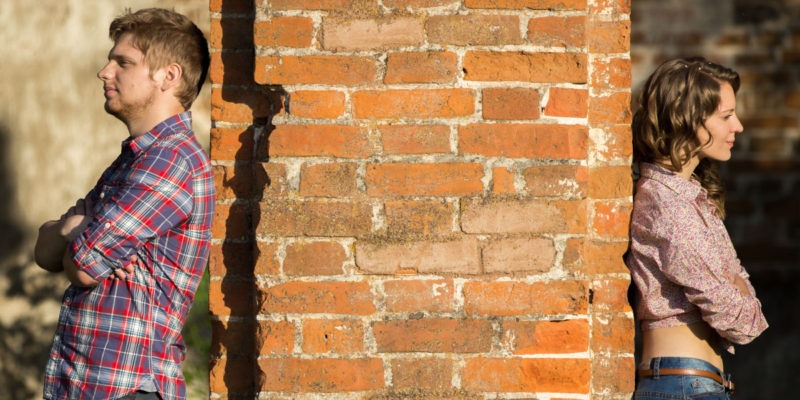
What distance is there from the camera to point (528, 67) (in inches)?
103

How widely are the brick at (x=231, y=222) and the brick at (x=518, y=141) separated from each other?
65cm

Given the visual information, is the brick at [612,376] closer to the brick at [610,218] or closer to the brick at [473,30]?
the brick at [610,218]

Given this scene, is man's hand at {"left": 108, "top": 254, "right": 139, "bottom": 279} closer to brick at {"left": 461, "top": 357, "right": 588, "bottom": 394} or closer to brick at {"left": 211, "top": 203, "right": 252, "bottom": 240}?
brick at {"left": 211, "top": 203, "right": 252, "bottom": 240}

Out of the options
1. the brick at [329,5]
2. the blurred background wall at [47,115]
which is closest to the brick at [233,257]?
the brick at [329,5]

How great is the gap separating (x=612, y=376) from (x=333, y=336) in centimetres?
82

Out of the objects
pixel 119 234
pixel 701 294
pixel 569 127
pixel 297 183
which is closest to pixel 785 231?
pixel 701 294

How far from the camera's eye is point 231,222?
9.18ft

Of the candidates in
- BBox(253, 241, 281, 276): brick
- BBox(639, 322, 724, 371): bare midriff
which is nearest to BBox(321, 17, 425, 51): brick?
BBox(253, 241, 281, 276): brick

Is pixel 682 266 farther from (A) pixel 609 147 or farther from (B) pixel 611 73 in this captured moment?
(B) pixel 611 73

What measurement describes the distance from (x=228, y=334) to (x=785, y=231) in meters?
3.56

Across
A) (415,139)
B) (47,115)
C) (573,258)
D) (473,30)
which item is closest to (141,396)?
(415,139)

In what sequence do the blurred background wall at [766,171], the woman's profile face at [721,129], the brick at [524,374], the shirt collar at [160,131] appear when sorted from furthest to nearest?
the blurred background wall at [766,171] < the woman's profile face at [721,129] < the shirt collar at [160,131] < the brick at [524,374]

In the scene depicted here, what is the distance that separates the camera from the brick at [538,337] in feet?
8.49

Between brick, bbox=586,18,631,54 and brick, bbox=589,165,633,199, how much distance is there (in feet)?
1.12
